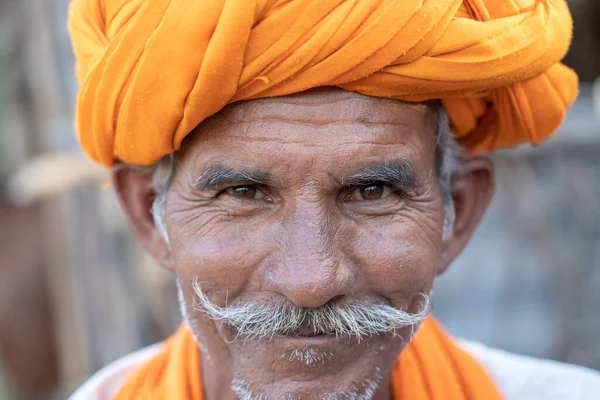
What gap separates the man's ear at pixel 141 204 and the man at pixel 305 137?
114 millimetres

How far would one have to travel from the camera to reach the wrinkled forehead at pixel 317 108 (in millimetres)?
2080

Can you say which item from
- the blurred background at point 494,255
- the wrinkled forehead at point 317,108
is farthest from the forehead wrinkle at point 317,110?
the blurred background at point 494,255

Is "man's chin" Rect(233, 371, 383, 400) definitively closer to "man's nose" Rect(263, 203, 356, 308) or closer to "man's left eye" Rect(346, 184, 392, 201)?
"man's nose" Rect(263, 203, 356, 308)

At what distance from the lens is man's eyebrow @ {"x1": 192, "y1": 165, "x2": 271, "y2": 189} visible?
2.10 m

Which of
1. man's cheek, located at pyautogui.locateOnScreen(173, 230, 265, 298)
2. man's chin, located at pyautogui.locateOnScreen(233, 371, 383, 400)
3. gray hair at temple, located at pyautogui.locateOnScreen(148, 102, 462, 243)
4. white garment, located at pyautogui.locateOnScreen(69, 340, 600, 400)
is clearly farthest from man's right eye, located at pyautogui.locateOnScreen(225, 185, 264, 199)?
white garment, located at pyautogui.locateOnScreen(69, 340, 600, 400)

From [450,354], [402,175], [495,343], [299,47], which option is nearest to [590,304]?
[495,343]

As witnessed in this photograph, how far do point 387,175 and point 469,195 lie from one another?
0.55 m

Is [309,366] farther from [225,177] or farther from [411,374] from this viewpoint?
[411,374]

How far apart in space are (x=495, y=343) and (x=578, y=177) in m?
1.24

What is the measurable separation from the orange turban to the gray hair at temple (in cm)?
13

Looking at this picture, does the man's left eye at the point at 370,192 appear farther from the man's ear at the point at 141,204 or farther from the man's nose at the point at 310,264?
the man's ear at the point at 141,204

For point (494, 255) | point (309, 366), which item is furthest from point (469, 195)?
point (494, 255)

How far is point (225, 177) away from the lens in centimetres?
215

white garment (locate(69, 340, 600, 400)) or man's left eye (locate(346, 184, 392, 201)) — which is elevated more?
man's left eye (locate(346, 184, 392, 201))
